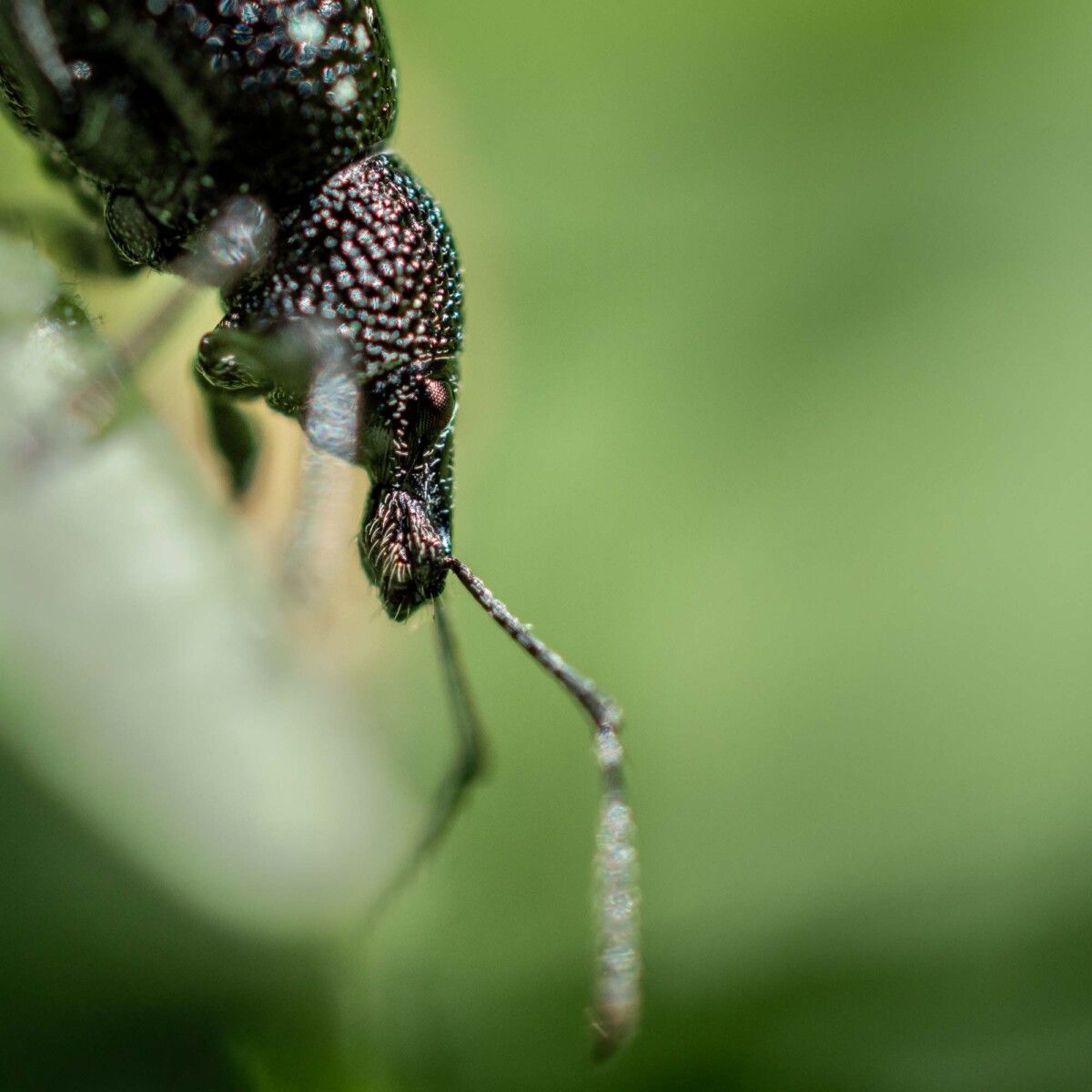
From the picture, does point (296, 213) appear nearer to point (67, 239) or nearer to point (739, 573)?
point (67, 239)

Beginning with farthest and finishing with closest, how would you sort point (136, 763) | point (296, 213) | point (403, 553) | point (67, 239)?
point (67, 239) → point (296, 213) → point (403, 553) → point (136, 763)

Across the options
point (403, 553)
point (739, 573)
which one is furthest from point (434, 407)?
point (739, 573)

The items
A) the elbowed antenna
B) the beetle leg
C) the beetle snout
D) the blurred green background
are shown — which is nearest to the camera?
the elbowed antenna

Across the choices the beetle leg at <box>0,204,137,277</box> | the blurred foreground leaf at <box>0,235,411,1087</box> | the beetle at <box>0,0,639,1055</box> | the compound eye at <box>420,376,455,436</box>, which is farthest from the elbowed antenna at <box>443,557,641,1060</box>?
the beetle leg at <box>0,204,137,277</box>

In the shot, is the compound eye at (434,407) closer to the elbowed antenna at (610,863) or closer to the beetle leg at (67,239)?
the elbowed antenna at (610,863)

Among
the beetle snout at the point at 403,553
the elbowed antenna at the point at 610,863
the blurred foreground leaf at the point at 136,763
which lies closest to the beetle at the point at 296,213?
the beetle snout at the point at 403,553

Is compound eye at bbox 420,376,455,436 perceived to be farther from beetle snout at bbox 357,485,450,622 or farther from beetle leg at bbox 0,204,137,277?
beetle leg at bbox 0,204,137,277
